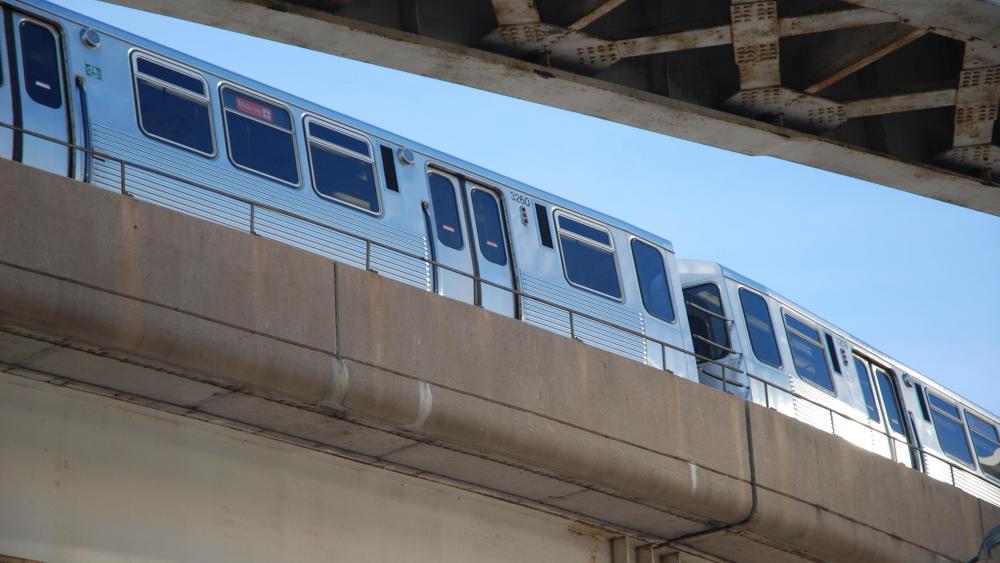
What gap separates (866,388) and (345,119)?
385 inches

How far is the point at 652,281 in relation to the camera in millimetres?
18250

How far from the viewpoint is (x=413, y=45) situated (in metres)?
8.07

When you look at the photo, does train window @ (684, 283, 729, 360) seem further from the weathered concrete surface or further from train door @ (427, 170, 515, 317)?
train door @ (427, 170, 515, 317)

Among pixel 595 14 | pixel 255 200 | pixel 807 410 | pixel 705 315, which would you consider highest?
pixel 705 315

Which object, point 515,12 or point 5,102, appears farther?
point 5,102

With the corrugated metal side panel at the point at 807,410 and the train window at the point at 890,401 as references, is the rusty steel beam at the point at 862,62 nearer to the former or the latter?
the corrugated metal side panel at the point at 807,410

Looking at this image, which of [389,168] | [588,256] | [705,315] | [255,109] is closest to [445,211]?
[389,168]

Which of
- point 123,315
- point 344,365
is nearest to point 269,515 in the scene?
point 344,365

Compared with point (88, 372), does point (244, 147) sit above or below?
above

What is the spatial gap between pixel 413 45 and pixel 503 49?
0.52 meters

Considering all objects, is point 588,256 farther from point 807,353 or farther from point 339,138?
point 807,353

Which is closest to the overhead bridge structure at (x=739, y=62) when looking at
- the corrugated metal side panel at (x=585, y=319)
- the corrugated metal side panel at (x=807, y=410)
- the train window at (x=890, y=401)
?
the corrugated metal side panel at (x=585, y=319)

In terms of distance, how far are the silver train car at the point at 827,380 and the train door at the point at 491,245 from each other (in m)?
2.44

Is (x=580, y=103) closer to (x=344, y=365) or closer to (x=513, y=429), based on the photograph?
(x=344, y=365)
